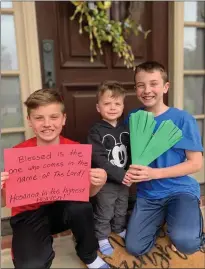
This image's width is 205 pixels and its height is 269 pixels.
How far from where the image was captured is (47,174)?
1051mm

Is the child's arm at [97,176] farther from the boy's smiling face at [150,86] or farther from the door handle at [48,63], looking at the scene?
the door handle at [48,63]

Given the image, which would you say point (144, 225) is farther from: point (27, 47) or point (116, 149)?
point (27, 47)

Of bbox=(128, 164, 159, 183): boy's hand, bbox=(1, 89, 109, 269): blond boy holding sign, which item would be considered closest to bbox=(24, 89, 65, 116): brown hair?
bbox=(1, 89, 109, 269): blond boy holding sign

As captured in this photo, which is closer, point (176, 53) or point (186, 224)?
point (186, 224)

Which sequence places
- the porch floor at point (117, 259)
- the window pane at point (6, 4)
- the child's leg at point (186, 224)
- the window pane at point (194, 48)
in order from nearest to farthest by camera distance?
the child's leg at point (186, 224), the porch floor at point (117, 259), the window pane at point (6, 4), the window pane at point (194, 48)

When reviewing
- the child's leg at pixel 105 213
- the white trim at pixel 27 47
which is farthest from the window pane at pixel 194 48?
the child's leg at pixel 105 213

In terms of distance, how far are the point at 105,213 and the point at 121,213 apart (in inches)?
3.8

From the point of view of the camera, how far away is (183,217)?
1.21 metres

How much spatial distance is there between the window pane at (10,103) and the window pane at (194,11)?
1.29m

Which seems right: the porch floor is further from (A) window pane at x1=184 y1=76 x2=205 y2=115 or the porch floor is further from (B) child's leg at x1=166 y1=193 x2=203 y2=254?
(A) window pane at x1=184 y1=76 x2=205 y2=115

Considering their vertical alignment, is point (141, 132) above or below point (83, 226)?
above

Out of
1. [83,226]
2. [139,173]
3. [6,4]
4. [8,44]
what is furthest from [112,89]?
[6,4]

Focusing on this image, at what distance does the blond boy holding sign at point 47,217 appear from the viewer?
1.10 meters

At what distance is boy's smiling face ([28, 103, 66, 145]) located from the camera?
1.10 metres
